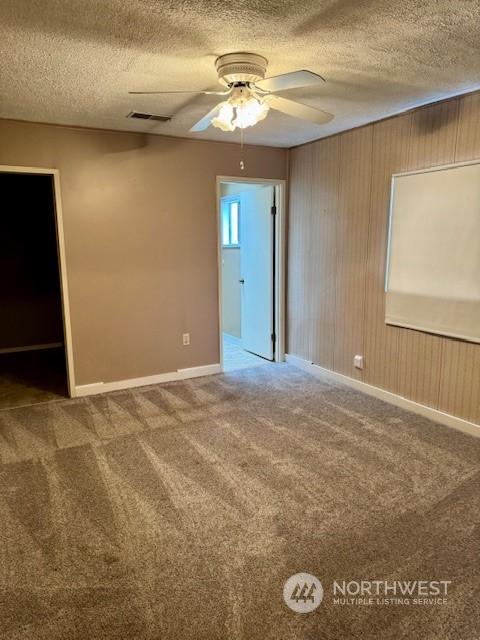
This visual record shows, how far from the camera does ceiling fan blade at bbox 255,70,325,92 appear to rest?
2.02 meters

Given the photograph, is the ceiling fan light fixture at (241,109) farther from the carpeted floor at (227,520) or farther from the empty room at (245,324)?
the carpeted floor at (227,520)

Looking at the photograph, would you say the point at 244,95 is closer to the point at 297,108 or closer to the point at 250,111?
the point at 250,111

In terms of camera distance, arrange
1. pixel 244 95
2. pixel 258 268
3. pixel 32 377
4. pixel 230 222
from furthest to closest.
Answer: pixel 230 222
pixel 258 268
pixel 32 377
pixel 244 95

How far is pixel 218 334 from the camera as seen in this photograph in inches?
187

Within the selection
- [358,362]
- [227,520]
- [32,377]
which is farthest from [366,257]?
[32,377]

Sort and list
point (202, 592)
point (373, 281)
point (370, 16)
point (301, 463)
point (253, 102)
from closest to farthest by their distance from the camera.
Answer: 1. point (202, 592)
2. point (370, 16)
3. point (253, 102)
4. point (301, 463)
5. point (373, 281)

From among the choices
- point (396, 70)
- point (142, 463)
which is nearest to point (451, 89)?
point (396, 70)

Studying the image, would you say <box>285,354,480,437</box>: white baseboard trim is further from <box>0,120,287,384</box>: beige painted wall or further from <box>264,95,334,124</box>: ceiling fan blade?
<box>264,95,334,124</box>: ceiling fan blade

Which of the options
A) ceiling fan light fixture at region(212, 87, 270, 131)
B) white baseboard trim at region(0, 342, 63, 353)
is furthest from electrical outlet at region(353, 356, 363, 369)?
white baseboard trim at region(0, 342, 63, 353)

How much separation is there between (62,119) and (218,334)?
8.10 ft

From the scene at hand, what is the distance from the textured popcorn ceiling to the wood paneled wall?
311 millimetres

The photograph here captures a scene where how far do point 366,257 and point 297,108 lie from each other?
1808 mm

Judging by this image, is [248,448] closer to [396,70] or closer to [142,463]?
[142,463]

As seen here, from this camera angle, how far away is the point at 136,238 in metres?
4.19
